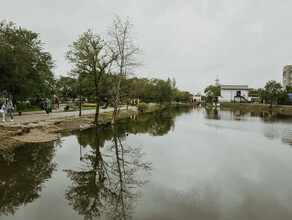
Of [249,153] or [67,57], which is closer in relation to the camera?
[249,153]

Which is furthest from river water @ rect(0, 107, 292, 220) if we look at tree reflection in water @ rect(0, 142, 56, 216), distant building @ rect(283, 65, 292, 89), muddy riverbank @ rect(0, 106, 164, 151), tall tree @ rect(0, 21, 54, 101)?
distant building @ rect(283, 65, 292, 89)

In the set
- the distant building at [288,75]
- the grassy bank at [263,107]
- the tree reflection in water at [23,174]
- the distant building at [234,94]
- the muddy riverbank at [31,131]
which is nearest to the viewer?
the tree reflection in water at [23,174]

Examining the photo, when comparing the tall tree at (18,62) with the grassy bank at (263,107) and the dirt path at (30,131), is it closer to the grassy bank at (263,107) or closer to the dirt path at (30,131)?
the dirt path at (30,131)

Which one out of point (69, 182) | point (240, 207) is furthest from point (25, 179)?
point (240, 207)

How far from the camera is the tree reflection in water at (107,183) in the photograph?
6.25 metres

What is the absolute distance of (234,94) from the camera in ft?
325

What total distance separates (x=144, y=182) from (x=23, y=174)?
583 cm

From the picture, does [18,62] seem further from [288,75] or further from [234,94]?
[288,75]

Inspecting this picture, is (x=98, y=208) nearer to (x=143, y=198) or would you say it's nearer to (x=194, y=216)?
(x=143, y=198)

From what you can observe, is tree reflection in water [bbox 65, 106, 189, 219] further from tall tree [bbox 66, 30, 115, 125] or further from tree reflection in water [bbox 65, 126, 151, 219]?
tall tree [bbox 66, 30, 115, 125]

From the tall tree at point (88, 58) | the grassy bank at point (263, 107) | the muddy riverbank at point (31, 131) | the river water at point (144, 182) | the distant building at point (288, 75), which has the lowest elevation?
the river water at point (144, 182)

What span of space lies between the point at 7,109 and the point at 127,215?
58.7 feet

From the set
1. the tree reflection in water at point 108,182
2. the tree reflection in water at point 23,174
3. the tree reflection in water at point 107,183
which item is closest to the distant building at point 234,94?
the tree reflection in water at point 108,182

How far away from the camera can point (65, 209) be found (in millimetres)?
6172
